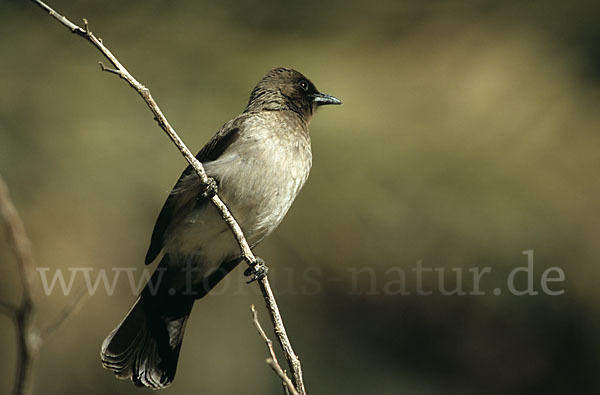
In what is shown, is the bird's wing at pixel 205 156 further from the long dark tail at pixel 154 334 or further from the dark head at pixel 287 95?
the dark head at pixel 287 95

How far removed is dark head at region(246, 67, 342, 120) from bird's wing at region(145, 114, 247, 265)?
35 cm

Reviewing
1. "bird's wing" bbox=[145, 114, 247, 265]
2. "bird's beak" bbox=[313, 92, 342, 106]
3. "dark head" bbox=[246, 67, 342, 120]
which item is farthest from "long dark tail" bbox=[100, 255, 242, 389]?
"bird's beak" bbox=[313, 92, 342, 106]

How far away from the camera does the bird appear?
13.6 feet

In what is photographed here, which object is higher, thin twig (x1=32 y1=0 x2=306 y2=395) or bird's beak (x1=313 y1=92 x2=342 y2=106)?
bird's beak (x1=313 y1=92 x2=342 y2=106)

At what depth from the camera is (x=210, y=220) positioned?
4.27 metres

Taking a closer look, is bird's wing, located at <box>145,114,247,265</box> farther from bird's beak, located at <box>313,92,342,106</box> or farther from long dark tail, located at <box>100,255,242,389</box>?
bird's beak, located at <box>313,92,342,106</box>

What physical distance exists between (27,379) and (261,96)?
148 inches

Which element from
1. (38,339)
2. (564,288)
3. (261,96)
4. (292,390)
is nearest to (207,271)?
(261,96)

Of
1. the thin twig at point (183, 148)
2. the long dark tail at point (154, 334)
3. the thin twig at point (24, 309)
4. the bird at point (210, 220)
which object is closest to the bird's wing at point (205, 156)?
the bird at point (210, 220)

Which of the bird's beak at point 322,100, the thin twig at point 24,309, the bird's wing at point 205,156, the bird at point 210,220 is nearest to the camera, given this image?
the thin twig at point 24,309

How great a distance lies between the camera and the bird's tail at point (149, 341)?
13.8 ft

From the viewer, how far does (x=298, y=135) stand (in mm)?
4461

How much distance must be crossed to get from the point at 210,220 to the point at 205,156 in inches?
17.9

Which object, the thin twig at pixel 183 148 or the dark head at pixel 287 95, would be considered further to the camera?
the dark head at pixel 287 95
